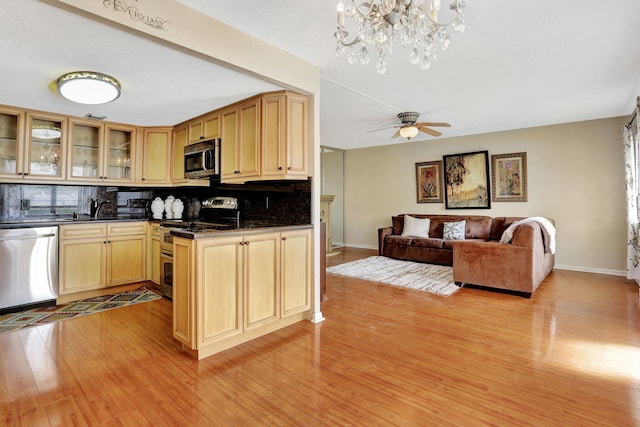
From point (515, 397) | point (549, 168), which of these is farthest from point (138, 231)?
point (549, 168)

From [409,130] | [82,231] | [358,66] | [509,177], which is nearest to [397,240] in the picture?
[509,177]

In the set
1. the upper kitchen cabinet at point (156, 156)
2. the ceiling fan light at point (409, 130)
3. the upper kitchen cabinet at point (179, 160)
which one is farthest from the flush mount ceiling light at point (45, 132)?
the ceiling fan light at point (409, 130)

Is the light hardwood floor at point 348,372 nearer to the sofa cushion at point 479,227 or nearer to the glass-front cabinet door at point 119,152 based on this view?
the glass-front cabinet door at point 119,152

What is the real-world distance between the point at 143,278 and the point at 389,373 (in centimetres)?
350

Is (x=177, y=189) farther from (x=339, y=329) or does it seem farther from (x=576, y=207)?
(x=576, y=207)

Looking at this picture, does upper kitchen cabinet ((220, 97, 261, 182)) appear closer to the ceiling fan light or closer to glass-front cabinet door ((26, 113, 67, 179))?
glass-front cabinet door ((26, 113, 67, 179))

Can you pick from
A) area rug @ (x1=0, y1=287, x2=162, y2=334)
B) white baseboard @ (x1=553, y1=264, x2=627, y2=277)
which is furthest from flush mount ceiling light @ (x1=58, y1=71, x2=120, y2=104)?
white baseboard @ (x1=553, y1=264, x2=627, y2=277)

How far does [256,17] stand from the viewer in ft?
6.89

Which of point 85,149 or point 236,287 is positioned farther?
point 85,149

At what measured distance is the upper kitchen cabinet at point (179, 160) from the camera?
4121mm

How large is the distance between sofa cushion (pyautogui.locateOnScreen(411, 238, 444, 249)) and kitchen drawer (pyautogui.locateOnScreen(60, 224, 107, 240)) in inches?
192

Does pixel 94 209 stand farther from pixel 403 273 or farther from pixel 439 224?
pixel 439 224

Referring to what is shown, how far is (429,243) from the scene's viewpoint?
18.5 feet

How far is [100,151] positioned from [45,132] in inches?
21.8
